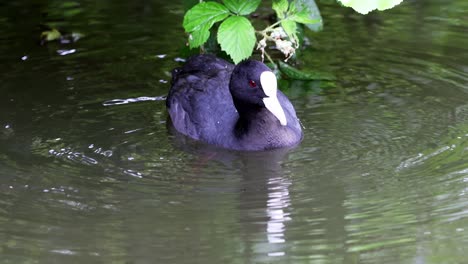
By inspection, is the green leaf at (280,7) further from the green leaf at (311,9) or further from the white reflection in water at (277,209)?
the white reflection in water at (277,209)

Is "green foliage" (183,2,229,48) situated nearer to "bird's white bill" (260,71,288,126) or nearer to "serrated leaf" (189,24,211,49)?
"serrated leaf" (189,24,211,49)

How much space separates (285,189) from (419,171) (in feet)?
2.80

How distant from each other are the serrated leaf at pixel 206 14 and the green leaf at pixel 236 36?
8cm

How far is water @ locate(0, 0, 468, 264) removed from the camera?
15.7ft

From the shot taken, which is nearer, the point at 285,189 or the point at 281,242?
the point at 281,242

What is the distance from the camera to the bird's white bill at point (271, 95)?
6289 mm

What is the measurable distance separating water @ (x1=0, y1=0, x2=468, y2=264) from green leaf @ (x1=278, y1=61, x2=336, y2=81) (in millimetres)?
121

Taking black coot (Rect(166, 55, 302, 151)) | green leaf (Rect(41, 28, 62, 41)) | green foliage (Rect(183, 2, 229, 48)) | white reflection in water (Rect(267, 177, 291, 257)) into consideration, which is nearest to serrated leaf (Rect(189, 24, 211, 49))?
green foliage (Rect(183, 2, 229, 48))

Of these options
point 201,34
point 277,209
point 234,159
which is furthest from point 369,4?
point 234,159

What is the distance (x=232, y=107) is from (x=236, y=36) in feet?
3.36

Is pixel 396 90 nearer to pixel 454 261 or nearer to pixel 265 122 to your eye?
pixel 265 122

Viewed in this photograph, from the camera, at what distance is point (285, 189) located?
5.55 meters

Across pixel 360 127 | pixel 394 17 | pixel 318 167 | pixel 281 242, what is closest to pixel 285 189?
pixel 318 167

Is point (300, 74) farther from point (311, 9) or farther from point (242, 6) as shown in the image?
point (242, 6)
